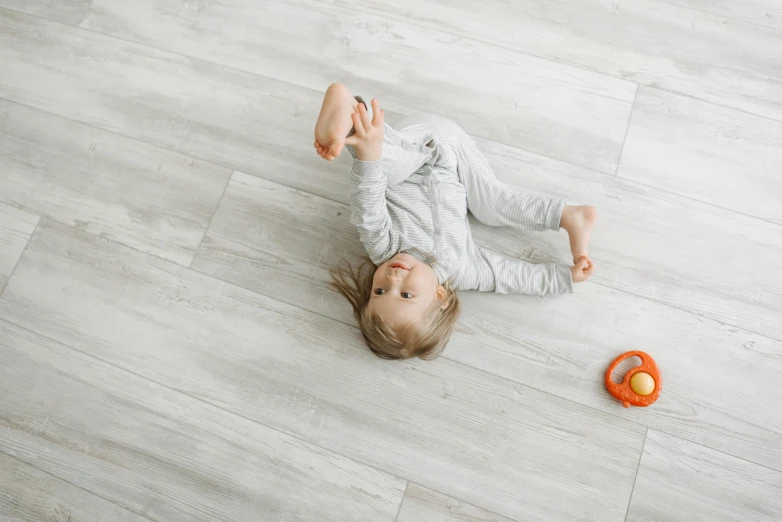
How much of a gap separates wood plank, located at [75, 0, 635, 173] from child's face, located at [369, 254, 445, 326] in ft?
1.15

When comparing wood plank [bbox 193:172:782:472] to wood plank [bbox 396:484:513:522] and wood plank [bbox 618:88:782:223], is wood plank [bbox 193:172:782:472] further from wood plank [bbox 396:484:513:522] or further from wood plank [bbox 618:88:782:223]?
wood plank [bbox 396:484:513:522]

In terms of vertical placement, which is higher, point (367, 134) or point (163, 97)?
point (367, 134)

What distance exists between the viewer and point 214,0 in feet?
4.15

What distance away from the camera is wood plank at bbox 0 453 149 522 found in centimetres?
103

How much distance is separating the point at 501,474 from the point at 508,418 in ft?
0.30

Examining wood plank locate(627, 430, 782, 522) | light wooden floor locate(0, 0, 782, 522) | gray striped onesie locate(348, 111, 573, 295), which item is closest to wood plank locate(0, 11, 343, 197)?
light wooden floor locate(0, 0, 782, 522)

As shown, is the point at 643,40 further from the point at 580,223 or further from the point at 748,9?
the point at 580,223

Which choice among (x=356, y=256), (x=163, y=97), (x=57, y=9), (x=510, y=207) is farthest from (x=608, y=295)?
(x=57, y=9)

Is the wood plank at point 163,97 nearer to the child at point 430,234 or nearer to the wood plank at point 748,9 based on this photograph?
the child at point 430,234

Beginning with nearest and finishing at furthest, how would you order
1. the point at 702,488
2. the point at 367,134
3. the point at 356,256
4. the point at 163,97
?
the point at 367,134 < the point at 702,488 < the point at 356,256 < the point at 163,97

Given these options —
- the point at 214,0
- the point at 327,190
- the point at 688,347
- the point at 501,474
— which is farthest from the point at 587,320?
the point at 214,0

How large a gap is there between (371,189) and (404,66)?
0.41 meters

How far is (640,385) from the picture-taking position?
0.99m

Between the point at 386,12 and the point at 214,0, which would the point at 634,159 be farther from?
the point at 214,0
